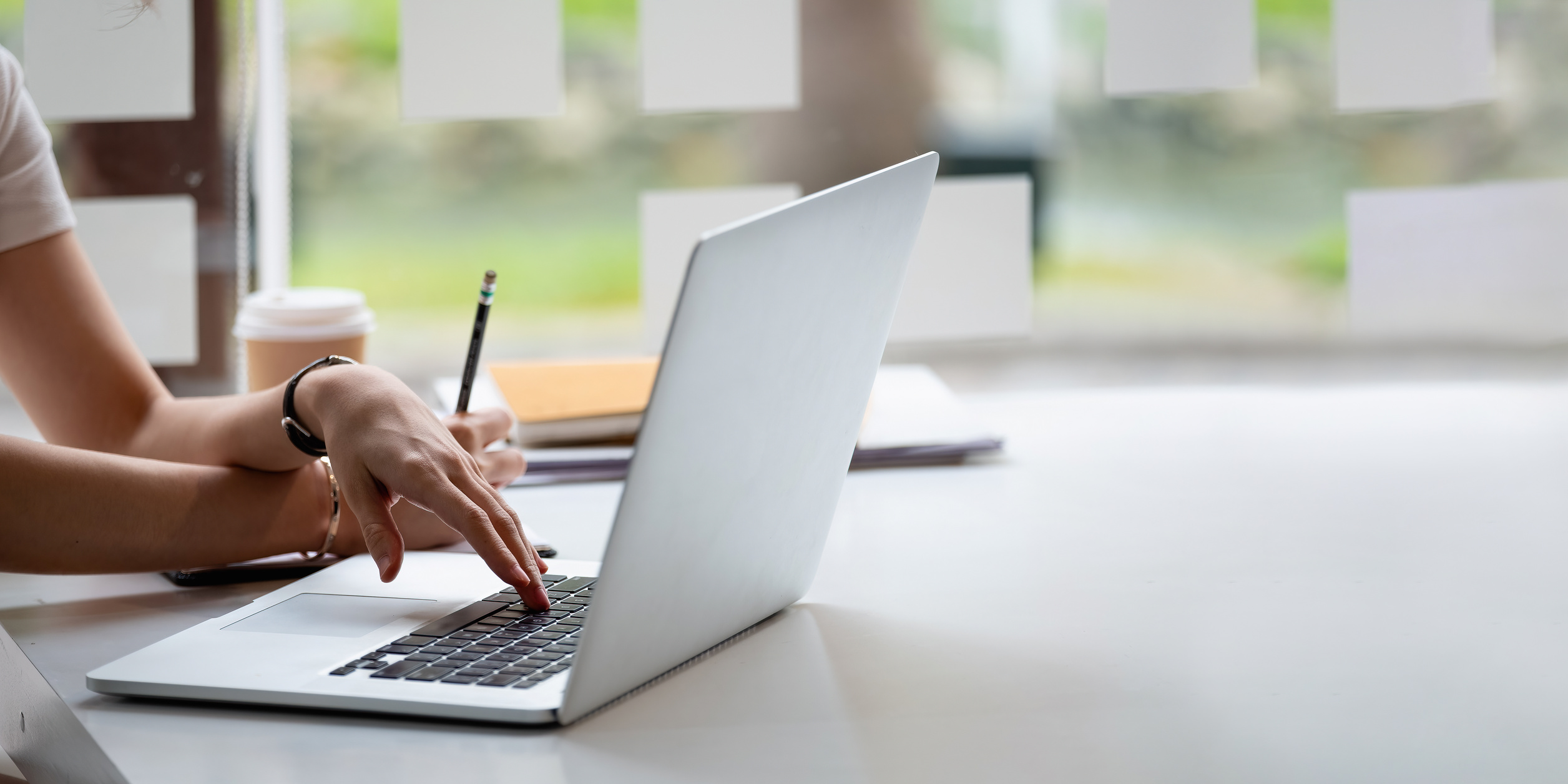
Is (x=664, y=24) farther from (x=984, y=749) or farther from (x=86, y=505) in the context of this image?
(x=984, y=749)

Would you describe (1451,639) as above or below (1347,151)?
below

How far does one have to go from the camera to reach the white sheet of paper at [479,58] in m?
1.54

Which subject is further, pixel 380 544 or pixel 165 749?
pixel 380 544

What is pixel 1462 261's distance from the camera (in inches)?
63.4

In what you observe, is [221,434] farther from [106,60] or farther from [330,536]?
[106,60]

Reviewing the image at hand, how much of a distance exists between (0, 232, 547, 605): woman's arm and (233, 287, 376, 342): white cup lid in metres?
0.15

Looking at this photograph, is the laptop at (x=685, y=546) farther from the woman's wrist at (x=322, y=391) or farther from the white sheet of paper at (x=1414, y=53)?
the white sheet of paper at (x=1414, y=53)

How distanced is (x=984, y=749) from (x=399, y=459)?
352mm

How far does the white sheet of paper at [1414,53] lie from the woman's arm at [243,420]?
115cm

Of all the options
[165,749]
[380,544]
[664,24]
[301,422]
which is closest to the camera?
[165,749]

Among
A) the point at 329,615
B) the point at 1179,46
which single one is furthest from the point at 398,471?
the point at 1179,46

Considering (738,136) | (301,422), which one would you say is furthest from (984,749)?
(738,136)

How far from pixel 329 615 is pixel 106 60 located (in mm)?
1064

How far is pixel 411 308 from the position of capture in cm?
162
